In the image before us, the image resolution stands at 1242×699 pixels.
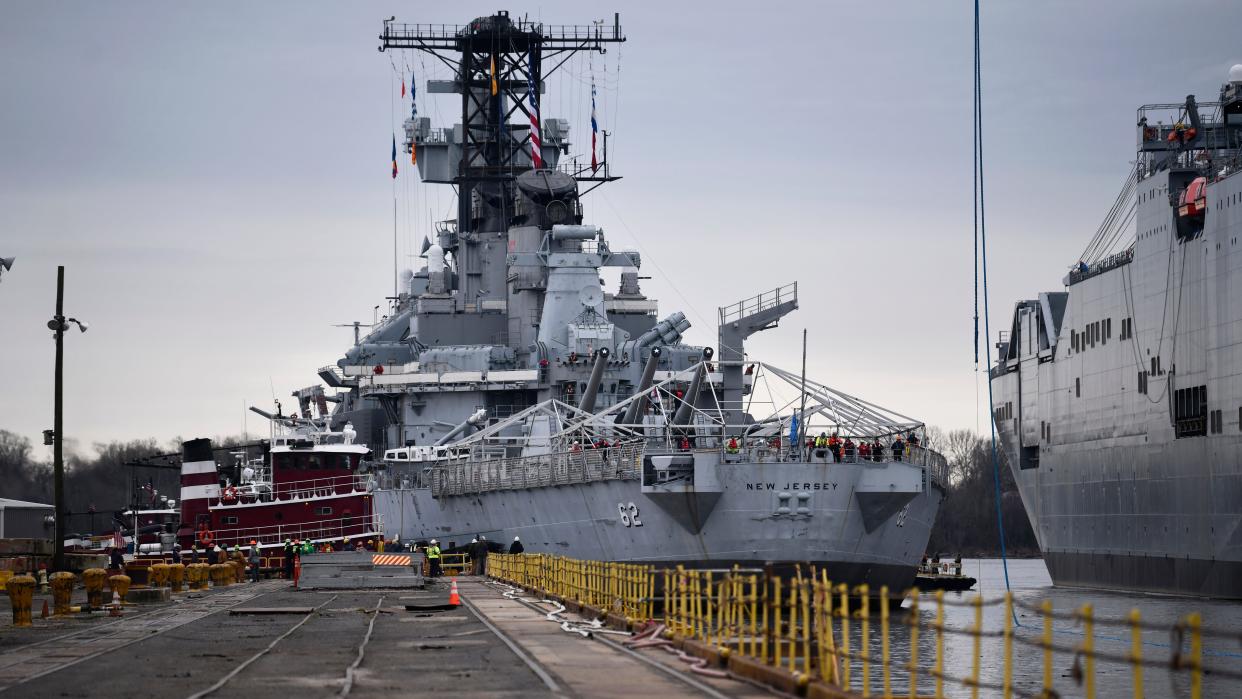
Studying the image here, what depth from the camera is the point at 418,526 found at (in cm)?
5453

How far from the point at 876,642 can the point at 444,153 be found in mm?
39164

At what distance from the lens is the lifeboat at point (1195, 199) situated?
161ft

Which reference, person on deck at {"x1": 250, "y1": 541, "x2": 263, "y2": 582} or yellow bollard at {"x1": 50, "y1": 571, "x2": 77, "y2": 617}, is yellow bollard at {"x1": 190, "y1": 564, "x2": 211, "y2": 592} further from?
yellow bollard at {"x1": 50, "y1": 571, "x2": 77, "y2": 617}

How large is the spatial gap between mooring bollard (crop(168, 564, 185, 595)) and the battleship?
28.4 m

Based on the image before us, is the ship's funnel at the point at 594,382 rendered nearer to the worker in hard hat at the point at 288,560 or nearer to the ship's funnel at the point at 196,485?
the worker in hard hat at the point at 288,560

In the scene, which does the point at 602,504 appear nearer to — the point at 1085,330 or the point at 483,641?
the point at 483,641

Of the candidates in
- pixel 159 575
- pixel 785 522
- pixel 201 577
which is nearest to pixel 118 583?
pixel 159 575

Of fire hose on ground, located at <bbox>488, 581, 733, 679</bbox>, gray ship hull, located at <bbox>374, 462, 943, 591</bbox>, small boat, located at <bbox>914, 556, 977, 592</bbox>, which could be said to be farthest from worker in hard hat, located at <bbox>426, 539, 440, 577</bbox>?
small boat, located at <bbox>914, 556, 977, 592</bbox>

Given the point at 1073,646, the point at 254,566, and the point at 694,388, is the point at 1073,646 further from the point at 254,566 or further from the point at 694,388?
the point at 254,566

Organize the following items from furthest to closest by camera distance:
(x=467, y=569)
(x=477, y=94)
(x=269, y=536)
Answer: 1. (x=477, y=94)
2. (x=269, y=536)
3. (x=467, y=569)

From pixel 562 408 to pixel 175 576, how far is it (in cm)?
1650

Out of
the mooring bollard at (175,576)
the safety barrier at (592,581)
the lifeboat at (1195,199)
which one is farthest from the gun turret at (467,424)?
the lifeboat at (1195,199)

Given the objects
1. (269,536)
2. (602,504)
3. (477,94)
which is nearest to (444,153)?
(477,94)

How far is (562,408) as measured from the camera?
51.5m
